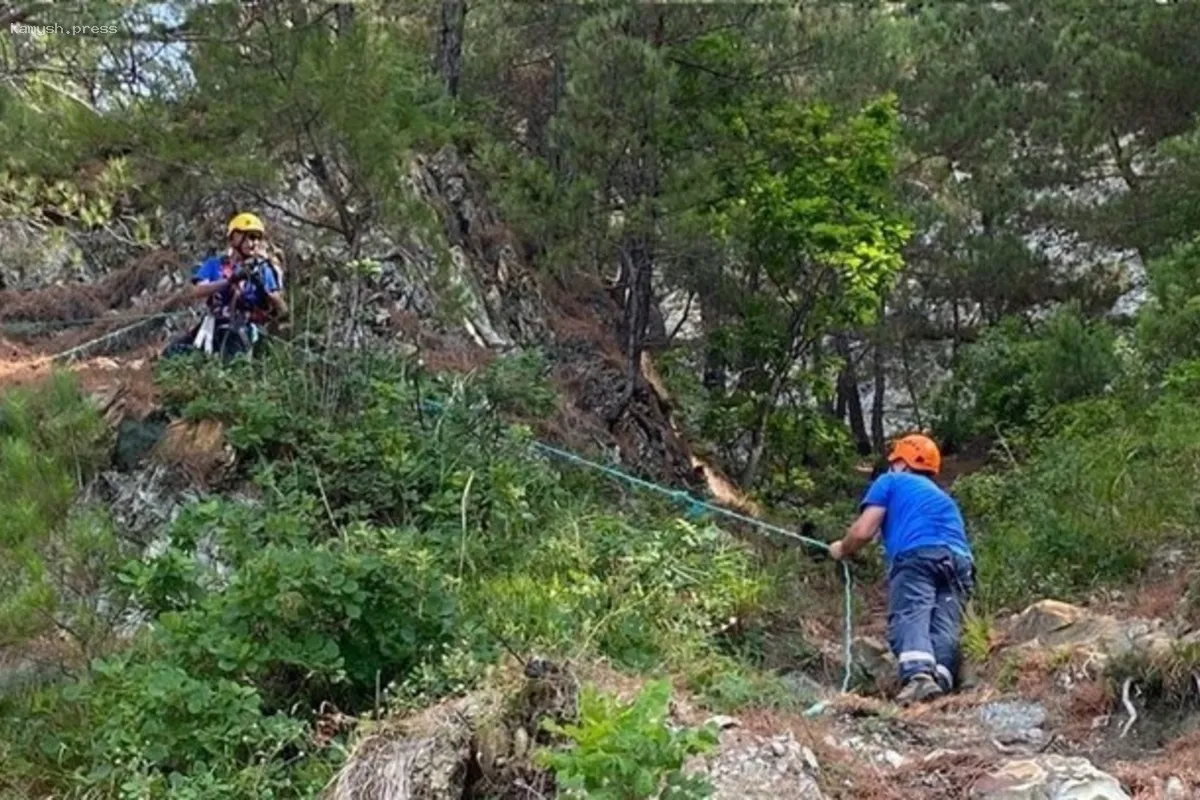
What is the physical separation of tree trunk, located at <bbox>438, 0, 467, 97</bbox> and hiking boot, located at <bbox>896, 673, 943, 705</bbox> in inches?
324

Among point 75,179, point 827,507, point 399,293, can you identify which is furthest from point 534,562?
point 827,507

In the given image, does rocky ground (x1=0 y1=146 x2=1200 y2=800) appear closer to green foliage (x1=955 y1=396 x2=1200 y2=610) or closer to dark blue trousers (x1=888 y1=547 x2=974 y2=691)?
dark blue trousers (x1=888 y1=547 x2=974 y2=691)

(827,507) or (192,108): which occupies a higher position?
(192,108)

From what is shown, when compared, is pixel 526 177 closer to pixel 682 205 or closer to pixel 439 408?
pixel 682 205

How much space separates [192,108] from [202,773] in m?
4.47

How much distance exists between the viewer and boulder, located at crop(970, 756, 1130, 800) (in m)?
3.18

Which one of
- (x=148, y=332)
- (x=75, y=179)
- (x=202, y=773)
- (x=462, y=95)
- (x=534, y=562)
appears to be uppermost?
(x=462, y=95)

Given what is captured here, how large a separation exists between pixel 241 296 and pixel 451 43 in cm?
554

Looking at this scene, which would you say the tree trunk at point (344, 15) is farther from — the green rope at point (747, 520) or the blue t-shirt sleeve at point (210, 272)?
the green rope at point (747, 520)

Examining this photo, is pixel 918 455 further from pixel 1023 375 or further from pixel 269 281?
pixel 1023 375

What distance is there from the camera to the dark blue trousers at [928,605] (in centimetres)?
539

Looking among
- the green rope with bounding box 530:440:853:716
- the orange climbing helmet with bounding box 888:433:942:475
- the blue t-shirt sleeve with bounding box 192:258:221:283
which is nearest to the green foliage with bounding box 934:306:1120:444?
the green rope with bounding box 530:440:853:716

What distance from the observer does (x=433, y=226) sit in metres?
7.98

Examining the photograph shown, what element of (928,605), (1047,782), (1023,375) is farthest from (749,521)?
(1023,375)
